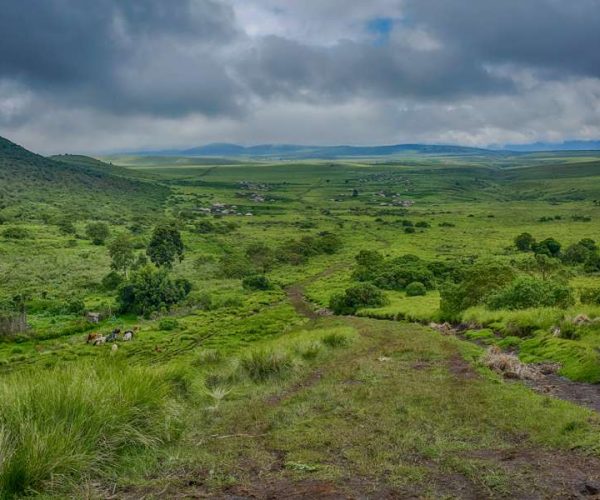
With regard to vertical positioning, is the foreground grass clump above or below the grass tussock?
above

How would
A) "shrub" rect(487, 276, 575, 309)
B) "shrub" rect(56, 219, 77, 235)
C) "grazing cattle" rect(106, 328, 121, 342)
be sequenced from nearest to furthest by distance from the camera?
1. "shrub" rect(487, 276, 575, 309)
2. "grazing cattle" rect(106, 328, 121, 342)
3. "shrub" rect(56, 219, 77, 235)

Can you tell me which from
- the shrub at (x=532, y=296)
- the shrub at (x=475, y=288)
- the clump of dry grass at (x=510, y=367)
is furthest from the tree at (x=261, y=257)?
the clump of dry grass at (x=510, y=367)

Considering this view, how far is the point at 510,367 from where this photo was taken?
19.4m

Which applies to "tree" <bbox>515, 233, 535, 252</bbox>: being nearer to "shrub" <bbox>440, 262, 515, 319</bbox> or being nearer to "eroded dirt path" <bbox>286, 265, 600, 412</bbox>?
"shrub" <bbox>440, 262, 515, 319</bbox>

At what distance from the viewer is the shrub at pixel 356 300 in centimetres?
6022

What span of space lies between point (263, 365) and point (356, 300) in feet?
138

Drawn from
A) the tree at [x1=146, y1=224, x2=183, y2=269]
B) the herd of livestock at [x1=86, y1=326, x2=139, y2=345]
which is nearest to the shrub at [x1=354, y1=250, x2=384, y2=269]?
the tree at [x1=146, y1=224, x2=183, y2=269]

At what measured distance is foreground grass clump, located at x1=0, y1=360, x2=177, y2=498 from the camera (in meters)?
7.93

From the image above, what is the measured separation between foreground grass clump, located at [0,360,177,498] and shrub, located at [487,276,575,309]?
103 feet

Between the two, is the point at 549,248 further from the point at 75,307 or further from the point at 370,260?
the point at 75,307

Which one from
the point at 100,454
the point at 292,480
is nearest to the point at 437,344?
the point at 292,480

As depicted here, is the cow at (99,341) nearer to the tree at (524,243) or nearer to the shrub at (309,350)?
the shrub at (309,350)

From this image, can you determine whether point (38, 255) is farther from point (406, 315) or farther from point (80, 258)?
point (406, 315)

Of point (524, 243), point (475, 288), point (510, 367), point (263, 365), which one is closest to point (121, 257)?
point (475, 288)
